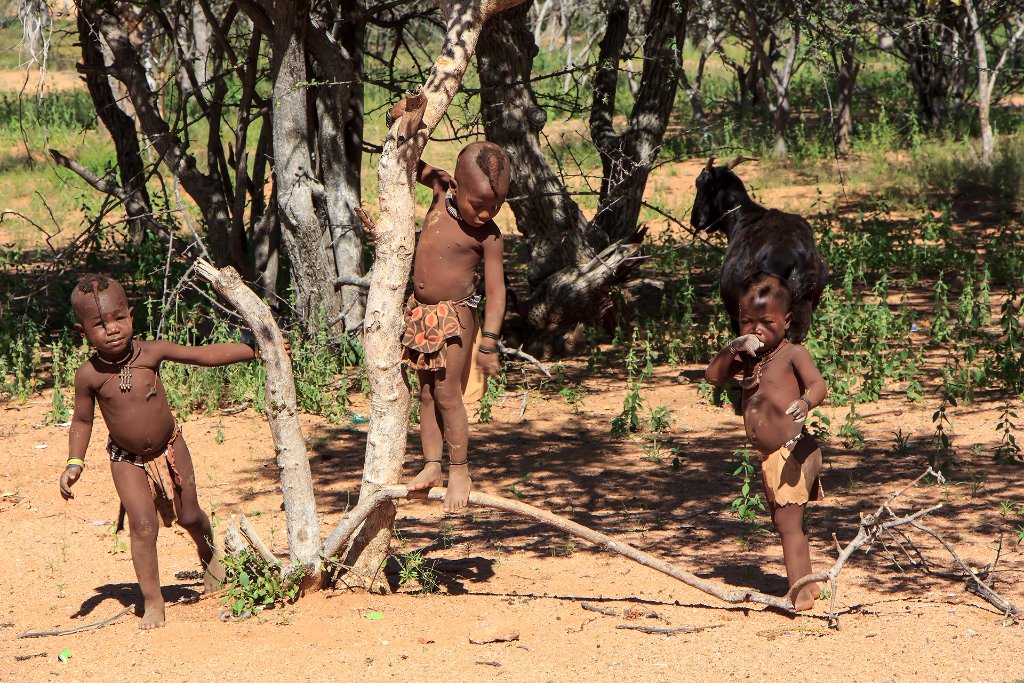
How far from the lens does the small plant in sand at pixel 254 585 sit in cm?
467

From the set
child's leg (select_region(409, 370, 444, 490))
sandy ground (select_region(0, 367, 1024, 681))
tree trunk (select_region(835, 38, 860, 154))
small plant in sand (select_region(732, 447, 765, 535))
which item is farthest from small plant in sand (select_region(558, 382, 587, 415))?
tree trunk (select_region(835, 38, 860, 154))

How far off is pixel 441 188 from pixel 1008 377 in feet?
15.6

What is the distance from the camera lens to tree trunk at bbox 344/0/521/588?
14.6ft

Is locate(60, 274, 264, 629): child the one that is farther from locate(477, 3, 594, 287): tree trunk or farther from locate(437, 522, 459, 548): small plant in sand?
locate(477, 3, 594, 287): tree trunk

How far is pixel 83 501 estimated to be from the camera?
6488 mm

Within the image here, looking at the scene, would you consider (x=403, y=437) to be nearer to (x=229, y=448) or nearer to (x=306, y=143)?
(x=229, y=448)

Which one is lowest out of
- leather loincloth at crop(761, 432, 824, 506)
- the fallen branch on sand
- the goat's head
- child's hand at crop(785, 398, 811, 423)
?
the fallen branch on sand

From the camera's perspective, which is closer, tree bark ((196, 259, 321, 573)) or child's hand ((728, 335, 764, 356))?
child's hand ((728, 335, 764, 356))

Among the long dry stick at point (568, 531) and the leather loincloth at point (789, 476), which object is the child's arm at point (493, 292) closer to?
the long dry stick at point (568, 531)

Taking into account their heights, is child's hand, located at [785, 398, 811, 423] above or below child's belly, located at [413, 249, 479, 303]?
below

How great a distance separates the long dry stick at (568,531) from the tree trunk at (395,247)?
0.29ft

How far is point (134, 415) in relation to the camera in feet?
15.1

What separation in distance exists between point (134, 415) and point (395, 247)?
4.23 ft

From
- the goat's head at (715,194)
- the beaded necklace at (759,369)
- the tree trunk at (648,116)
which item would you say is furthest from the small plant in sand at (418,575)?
the tree trunk at (648,116)
